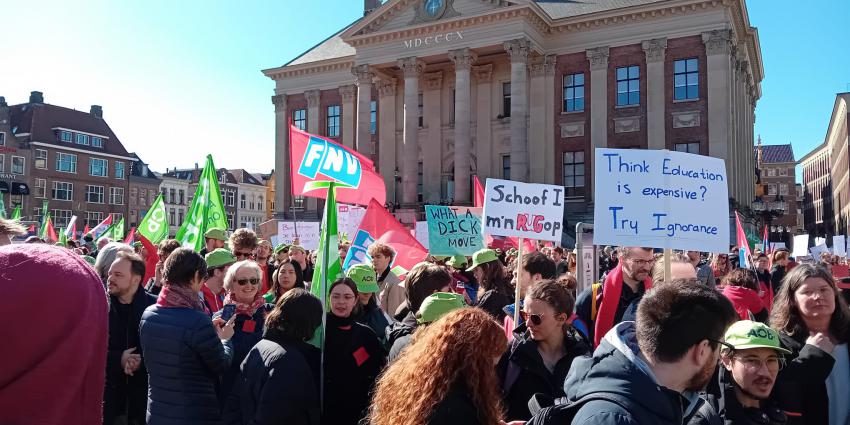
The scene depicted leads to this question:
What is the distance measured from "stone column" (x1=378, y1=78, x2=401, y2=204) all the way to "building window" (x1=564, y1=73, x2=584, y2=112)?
427 inches

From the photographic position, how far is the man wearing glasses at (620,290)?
5078 mm

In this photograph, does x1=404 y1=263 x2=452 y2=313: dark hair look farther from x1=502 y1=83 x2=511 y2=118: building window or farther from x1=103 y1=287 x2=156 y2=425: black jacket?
x1=502 y1=83 x2=511 y2=118: building window

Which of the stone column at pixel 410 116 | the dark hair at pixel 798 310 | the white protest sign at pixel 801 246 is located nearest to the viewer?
the dark hair at pixel 798 310

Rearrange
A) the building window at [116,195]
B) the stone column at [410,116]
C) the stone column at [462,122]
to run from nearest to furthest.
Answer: the stone column at [462,122], the stone column at [410,116], the building window at [116,195]

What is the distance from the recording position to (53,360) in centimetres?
162

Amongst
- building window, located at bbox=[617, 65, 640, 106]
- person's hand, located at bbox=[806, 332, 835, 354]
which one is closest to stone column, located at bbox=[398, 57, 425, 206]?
building window, located at bbox=[617, 65, 640, 106]

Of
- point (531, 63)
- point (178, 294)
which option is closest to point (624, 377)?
point (178, 294)

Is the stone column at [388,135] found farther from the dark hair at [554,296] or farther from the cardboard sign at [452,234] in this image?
the dark hair at [554,296]


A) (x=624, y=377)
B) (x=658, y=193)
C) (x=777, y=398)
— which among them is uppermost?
(x=658, y=193)

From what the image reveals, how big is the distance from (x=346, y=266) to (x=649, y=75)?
97.3ft

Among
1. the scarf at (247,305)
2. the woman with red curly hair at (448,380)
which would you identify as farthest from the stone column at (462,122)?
the woman with red curly hair at (448,380)

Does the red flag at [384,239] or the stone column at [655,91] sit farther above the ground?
the stone column at [655,91]

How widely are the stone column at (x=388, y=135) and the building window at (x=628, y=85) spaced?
45.1 ft

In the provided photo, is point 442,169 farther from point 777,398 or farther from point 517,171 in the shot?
point 777,398
